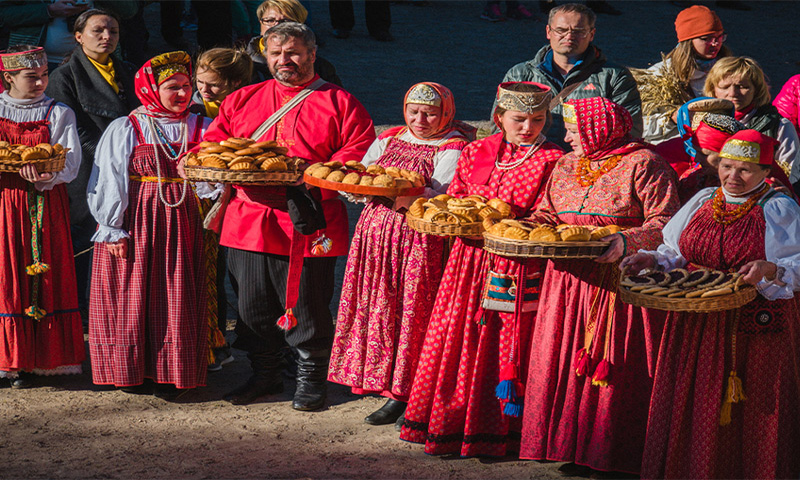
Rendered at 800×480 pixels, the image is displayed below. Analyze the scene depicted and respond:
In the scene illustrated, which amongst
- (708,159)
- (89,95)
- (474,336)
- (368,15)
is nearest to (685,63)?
(708,159)

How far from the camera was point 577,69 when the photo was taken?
5.48 meters

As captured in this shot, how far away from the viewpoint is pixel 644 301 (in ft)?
11.6

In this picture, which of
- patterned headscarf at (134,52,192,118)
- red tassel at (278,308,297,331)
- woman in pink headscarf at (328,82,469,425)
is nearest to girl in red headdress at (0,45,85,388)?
patterned headscarf at (134,52,192,118)

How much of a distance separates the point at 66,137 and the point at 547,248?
10.3 ft

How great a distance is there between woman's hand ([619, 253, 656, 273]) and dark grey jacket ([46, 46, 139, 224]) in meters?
3.49

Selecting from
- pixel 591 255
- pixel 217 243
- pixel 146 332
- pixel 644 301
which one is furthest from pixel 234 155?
pixel 644 301

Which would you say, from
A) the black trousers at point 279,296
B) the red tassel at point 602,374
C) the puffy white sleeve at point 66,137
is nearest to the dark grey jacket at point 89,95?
the puffy white sleeve at point 66,137

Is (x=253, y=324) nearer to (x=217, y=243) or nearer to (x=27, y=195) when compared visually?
(x=217, y=243)

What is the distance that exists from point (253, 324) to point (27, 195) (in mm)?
1548

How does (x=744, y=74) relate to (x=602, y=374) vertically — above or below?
above

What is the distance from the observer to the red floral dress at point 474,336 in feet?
14.4

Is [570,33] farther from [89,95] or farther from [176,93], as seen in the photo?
[89,95]

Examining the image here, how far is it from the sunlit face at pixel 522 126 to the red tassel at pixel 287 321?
4.99ft

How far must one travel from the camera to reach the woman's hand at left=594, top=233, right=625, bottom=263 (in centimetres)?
380
